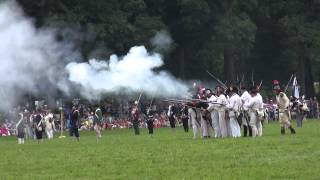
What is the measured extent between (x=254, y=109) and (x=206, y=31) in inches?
1461

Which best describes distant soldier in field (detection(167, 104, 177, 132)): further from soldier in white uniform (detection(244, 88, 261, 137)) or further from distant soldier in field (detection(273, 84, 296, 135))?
soldier in white uniform (detection(244, 88, 261, 137))

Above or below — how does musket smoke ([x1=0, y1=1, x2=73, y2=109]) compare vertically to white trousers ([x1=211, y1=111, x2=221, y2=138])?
above

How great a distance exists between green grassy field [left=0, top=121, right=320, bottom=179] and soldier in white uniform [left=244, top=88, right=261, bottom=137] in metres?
4.05

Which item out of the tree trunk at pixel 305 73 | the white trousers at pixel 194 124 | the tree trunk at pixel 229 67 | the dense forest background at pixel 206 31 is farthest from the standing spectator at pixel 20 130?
the tree trunk at pixel 305 73

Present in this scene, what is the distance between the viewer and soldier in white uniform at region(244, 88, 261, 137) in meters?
31.5

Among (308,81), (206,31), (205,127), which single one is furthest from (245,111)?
(308,81)

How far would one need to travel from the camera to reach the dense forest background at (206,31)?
6012 centimetres

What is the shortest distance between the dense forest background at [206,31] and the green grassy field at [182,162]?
1210 inches

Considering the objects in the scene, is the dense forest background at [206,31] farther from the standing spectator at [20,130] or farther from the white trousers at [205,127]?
the white trousers at [205,127]

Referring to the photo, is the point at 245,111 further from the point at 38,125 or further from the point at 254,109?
the point at 38,125

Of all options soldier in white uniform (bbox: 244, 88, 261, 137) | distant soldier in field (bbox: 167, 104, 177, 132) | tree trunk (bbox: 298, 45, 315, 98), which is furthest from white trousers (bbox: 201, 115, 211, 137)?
tree trunk (bbox: 298, 45, 315, 98)

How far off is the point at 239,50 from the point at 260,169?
5157 centimetres

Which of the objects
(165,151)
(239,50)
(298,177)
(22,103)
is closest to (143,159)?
(165,151)

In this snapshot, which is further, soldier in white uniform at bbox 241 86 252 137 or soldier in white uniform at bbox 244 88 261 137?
soldier in white uniform at bbox 241 86 252 137
